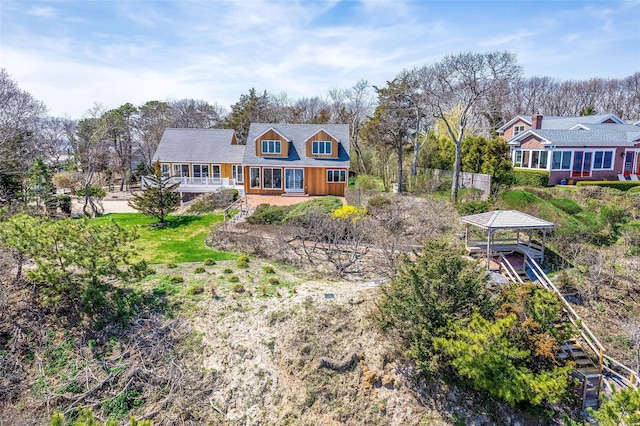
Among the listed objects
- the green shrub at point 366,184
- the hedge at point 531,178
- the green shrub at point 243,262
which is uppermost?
the hedge at point 531,178

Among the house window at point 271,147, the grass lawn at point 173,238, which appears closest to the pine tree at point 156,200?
the grass lawn at point 173,238

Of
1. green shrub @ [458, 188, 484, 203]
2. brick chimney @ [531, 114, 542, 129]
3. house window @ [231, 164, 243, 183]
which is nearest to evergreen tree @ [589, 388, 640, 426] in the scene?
green shrub @ [458, 188, 484, 203]

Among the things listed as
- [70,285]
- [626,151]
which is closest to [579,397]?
[70,285]

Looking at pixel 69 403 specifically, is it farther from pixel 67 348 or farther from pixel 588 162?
pixel 588 162

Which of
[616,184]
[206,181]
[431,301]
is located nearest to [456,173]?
[616,184]

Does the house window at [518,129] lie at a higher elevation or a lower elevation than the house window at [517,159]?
higher

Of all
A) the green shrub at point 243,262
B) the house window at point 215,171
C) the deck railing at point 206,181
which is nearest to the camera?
the green shrub at point 243,262

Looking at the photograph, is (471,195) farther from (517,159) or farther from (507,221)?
(507,221)

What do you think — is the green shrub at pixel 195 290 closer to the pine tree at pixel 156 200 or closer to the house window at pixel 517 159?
the pine tree at pixel 156 200
